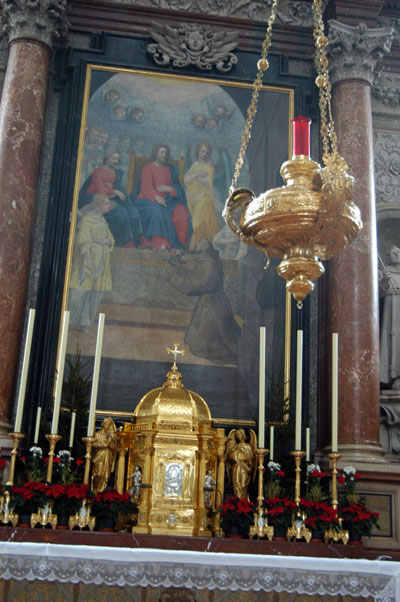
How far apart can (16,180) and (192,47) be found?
281 cm

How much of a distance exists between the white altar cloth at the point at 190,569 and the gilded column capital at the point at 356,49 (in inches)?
238

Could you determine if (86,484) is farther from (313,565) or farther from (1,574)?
(313,565)

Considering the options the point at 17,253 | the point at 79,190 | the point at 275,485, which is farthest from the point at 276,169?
the point at 275,485

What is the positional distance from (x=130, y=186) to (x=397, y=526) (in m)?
4.50

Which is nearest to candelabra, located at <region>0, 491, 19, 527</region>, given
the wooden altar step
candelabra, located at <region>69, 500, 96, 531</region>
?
the wooden altar step

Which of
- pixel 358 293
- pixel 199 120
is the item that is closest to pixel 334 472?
pixel 358 293

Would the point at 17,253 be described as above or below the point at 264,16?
below

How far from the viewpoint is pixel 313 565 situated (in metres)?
3.95

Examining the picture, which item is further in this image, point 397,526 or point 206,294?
point 206,294

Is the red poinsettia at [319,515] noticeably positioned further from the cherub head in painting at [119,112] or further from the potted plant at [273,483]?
the cherub head in painting at [119,112]

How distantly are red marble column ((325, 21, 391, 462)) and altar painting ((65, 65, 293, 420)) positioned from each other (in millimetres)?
697

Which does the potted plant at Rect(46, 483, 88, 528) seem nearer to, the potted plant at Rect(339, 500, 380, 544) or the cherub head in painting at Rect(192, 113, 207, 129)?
the potted plant at Rect(339, 500, 380, 544)

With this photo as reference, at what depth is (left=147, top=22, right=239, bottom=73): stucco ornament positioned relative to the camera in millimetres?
8828

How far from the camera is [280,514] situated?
543 centimetres
